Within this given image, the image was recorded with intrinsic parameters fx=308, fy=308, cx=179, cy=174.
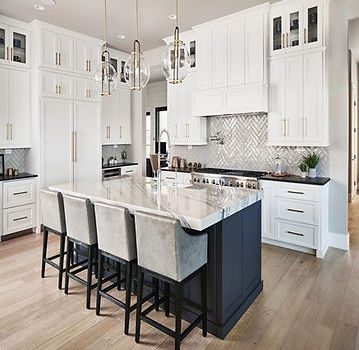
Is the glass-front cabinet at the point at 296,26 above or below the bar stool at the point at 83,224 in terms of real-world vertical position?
above

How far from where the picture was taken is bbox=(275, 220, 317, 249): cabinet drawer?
379cm

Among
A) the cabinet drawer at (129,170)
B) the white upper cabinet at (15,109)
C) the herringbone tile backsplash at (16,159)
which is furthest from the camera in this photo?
the cabinet drawer at (129,170)

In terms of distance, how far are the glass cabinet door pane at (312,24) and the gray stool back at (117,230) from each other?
3342 millimetres

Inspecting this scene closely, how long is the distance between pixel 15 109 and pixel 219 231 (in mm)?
4006

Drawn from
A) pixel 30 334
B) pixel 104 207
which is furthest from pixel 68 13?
pixel 30 334

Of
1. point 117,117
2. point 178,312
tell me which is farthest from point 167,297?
point 117,117

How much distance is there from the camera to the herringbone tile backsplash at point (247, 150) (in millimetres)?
4441

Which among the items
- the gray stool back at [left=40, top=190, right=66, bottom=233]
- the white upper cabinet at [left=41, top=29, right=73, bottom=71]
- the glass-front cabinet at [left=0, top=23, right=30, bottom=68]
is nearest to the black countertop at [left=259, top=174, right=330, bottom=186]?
the gray stool back at [left=40, top=190, right=66, bottom=233]

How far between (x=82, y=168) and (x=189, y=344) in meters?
3.98

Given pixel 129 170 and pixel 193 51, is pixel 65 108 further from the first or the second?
pixel 193 51

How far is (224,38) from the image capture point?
15.1 ft

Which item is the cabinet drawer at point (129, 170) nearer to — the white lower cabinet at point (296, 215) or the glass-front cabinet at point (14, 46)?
the glass-front cabinet at point (14, 46)

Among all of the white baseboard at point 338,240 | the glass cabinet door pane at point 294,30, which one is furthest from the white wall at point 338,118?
the glass cabinet door pane at point 294,30

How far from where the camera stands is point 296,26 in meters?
4.06
